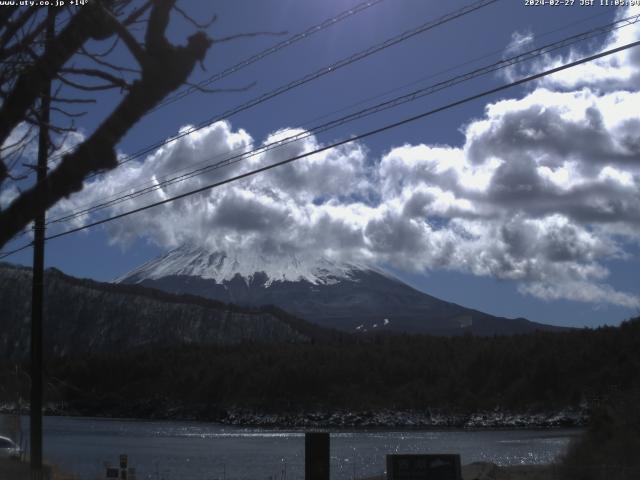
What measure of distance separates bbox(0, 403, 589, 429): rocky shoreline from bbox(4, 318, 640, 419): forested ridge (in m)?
0.82

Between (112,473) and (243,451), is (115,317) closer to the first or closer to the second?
(243,451)

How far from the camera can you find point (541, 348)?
4395 inches

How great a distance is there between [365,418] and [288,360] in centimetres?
1963

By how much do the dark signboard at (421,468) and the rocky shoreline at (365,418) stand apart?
256 ft

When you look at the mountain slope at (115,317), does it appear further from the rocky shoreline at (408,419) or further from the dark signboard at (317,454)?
the dark signboard at (317,454)

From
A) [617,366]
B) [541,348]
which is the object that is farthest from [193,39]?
[541,348]

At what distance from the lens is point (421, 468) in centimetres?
1838

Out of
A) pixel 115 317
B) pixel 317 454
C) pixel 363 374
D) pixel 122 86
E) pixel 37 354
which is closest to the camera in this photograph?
pixel 122 86

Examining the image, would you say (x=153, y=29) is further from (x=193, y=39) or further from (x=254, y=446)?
(x=254, y=446)

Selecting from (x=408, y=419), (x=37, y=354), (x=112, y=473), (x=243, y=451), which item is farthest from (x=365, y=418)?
(x=37, y=354)

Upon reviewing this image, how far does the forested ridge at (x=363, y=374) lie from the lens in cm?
10212

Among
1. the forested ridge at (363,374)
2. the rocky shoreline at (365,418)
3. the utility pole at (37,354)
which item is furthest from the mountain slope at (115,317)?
the utility pole at (37,354)

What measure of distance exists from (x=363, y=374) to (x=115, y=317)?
2389 inches

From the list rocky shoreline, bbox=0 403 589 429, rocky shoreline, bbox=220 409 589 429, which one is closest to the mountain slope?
rocky shoreline, bbox=0 403 589 429
